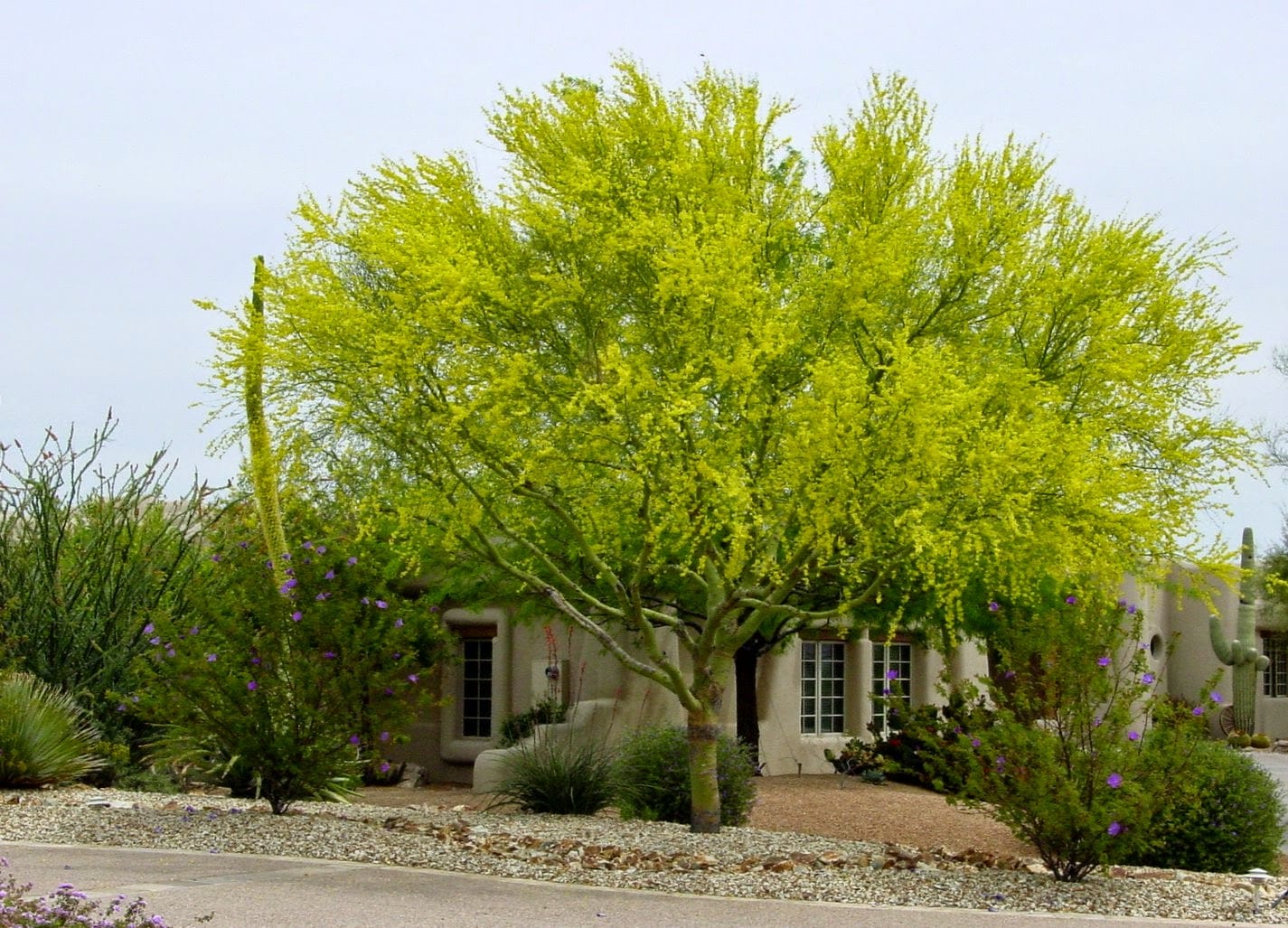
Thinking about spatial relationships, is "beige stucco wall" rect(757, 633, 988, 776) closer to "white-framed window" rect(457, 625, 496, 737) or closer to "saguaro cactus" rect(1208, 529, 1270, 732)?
"white-framed window" rect(457, 625, 496, 737)

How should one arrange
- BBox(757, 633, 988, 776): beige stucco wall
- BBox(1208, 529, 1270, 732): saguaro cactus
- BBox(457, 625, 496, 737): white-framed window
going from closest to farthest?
BBox(757, 633, 988, 776): beige stucco wall
BBox(457, 625, 496, 737): white-framed window
BBox(1208, 529, 1270, 732): saguaro cactus

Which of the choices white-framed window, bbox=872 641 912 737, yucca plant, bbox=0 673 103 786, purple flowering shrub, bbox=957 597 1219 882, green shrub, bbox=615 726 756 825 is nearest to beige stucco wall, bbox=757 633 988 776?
white-framed window, bbox=872 641 912 737

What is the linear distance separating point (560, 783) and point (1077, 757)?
5.75 m

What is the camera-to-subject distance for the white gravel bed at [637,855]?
394 inches

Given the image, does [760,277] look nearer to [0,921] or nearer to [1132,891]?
[1132,891]

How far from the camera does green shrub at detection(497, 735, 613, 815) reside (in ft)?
48.9

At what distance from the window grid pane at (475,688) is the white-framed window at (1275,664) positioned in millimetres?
23456

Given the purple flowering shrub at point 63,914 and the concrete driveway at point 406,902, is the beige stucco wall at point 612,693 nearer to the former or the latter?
the concrete driveway at point 406,902

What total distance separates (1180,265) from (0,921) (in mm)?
10541

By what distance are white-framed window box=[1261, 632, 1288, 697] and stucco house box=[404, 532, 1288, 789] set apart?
15.7 metres

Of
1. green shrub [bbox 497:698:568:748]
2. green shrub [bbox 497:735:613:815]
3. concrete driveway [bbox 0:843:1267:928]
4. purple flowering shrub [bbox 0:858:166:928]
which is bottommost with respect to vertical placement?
concrete driveway [bbox 0:843:1267:928]

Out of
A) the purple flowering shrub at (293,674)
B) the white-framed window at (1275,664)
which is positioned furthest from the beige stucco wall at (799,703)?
the white-framed window at (1275,664)

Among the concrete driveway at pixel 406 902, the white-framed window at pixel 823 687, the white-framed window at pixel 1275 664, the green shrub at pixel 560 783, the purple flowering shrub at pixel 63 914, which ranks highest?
the white-framed window at pixel 1275 664

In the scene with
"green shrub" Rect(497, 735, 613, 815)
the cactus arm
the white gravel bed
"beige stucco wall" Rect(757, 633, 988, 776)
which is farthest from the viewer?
the cactus arm
